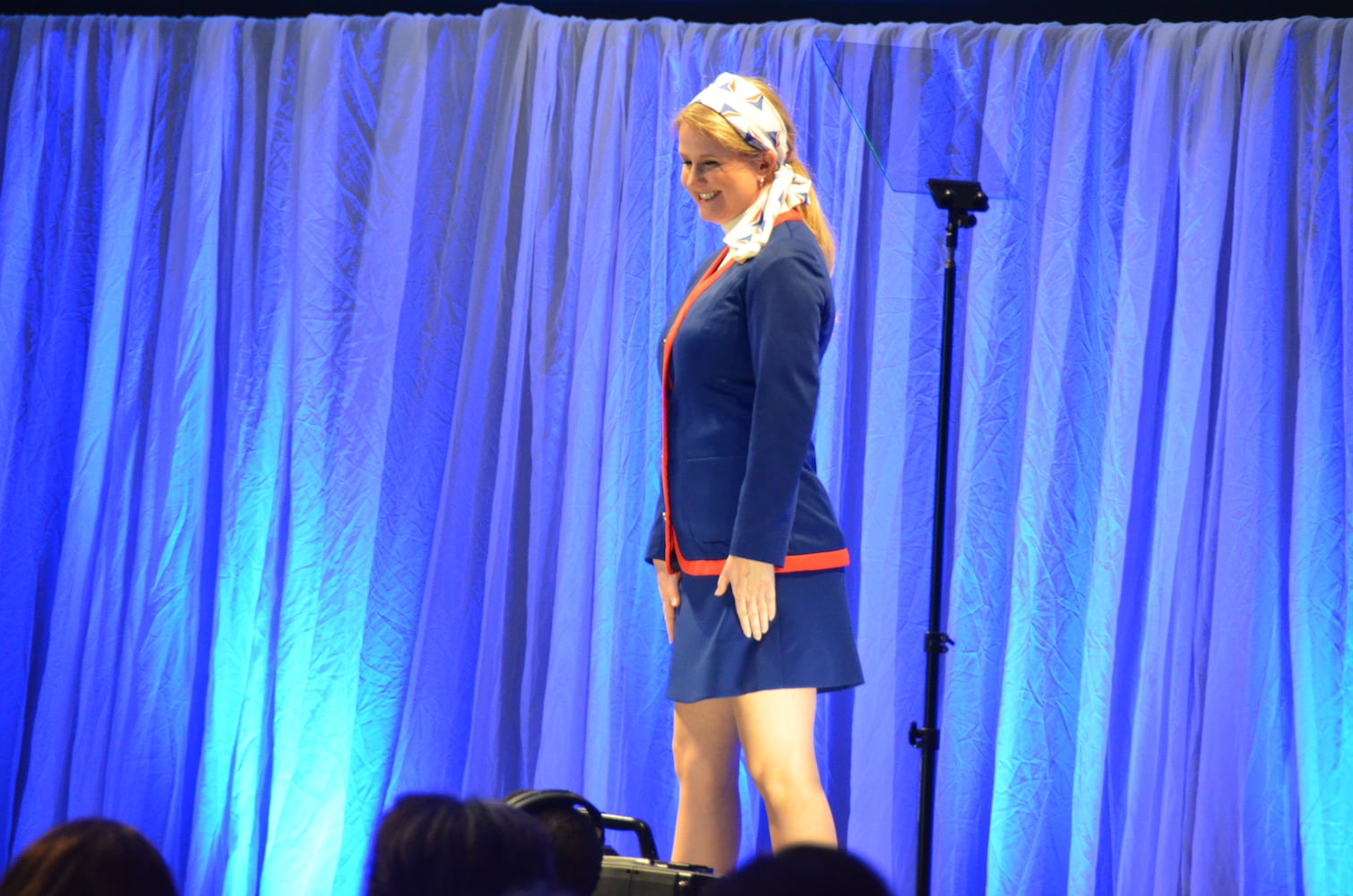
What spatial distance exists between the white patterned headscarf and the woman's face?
22 millimetres

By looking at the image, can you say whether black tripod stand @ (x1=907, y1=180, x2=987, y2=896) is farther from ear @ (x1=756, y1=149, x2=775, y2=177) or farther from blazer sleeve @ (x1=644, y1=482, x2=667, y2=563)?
blazer sleeve @ (x1=644, y1=482, x2=667, y2=563)

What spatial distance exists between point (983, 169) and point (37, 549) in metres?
2.32

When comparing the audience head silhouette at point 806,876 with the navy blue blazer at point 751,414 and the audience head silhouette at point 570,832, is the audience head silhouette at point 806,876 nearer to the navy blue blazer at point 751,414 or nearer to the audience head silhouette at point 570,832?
the audience head silhouette at point 570,832

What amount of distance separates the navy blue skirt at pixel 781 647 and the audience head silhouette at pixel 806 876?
→ 1.14 meters

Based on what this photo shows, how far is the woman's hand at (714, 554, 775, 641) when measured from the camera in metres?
2.10

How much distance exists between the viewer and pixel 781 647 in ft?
7.01

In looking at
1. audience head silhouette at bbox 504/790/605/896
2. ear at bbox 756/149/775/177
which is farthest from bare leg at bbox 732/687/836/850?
ear at bbox 756/149/775/177

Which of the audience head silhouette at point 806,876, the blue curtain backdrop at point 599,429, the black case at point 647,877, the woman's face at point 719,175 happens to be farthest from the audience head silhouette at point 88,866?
the blue curtain backdrop at point 599,429

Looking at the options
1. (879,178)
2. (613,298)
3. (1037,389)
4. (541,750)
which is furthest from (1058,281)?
(541,750)

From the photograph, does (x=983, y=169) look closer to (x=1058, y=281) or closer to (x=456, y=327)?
(x=1058, y=281)

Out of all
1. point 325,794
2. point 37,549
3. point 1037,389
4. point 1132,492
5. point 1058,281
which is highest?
point 1058,281

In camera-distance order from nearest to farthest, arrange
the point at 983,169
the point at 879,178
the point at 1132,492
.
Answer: the point at 983,169 < the point at 1132,492 < the point at 879,178

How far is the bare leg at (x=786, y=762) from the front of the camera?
212cm

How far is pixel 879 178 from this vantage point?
3117mm
